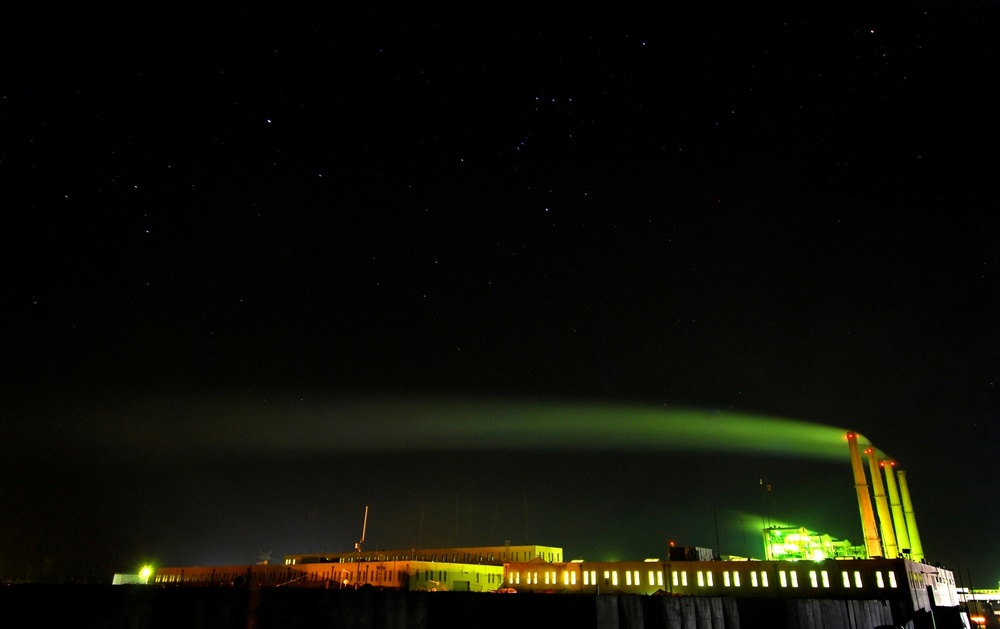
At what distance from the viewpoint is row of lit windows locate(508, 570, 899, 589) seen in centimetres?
5700

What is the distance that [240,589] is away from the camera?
7.27 m

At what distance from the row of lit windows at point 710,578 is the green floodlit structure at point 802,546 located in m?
24.6

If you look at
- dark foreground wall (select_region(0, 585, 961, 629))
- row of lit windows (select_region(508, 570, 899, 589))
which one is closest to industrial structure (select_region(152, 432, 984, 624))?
row of lit windows (select_region(508, 570, 899, 589))

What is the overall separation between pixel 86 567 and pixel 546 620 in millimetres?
118444

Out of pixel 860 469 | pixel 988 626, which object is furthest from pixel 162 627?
pixel 988 626

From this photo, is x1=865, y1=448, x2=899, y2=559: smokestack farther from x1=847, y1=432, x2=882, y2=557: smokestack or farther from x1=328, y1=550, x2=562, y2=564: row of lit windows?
x1=328, y1=550, x2=562, y2=564: row of lit windows

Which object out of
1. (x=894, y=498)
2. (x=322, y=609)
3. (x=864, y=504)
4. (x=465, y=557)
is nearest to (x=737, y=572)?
(x=864, y=504)

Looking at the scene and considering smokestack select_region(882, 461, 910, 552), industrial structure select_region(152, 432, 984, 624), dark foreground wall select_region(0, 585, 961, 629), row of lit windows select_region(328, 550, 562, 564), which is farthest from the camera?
row of lit windows select_region(328, 550, 562, 564)

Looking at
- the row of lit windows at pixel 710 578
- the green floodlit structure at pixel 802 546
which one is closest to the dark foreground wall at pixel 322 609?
the row of lit windows at pixel 710 578

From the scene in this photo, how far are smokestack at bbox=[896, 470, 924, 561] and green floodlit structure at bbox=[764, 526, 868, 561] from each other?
1166cm

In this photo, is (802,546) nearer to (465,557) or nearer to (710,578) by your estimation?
(710,578)

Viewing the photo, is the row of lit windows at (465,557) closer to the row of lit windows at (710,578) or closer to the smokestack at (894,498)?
the row of lit windows at (710,578)

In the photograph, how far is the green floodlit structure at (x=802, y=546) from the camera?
84.5 metres

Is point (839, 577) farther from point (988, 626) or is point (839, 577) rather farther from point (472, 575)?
point (988, 626)
